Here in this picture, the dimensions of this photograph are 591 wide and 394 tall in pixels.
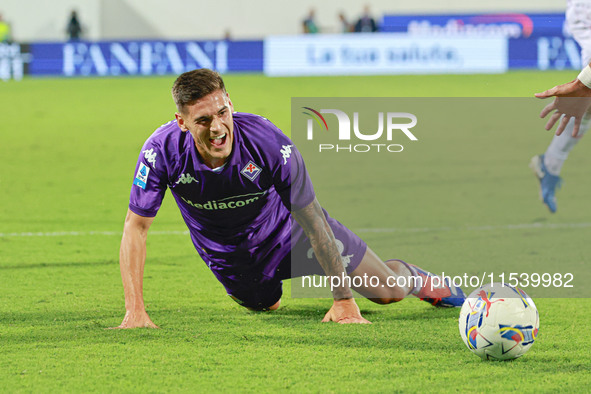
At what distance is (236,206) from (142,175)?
55cm

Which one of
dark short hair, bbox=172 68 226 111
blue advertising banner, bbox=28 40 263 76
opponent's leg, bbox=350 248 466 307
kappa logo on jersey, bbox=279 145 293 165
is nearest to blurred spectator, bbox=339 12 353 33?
blue advertising banner, bbox=28 40 263 76

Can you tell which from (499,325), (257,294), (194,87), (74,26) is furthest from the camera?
(74,26)

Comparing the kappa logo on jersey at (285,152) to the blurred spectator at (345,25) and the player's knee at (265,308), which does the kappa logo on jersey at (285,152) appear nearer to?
the player's knee at (265,308)

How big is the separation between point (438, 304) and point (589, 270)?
61.2 inches

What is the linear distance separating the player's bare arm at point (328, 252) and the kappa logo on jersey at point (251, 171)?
28 cm

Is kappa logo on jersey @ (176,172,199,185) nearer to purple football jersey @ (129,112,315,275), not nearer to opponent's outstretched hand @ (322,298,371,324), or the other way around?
purple football jersey @ (129,112,315,275)

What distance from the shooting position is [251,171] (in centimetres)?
448

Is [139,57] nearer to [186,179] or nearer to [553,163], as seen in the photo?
[553,163]

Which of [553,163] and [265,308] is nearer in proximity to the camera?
[265,308]

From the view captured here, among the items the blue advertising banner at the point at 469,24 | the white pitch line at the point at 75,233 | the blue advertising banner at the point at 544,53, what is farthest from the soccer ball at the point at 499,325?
the blue advertising banner at the point at 469,24

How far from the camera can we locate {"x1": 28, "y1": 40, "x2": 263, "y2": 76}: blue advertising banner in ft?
80.5

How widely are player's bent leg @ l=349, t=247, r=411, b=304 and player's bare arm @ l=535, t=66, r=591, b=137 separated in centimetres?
121

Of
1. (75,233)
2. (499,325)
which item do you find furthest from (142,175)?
(75,233)

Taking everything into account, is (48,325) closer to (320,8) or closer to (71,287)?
(71,287)
